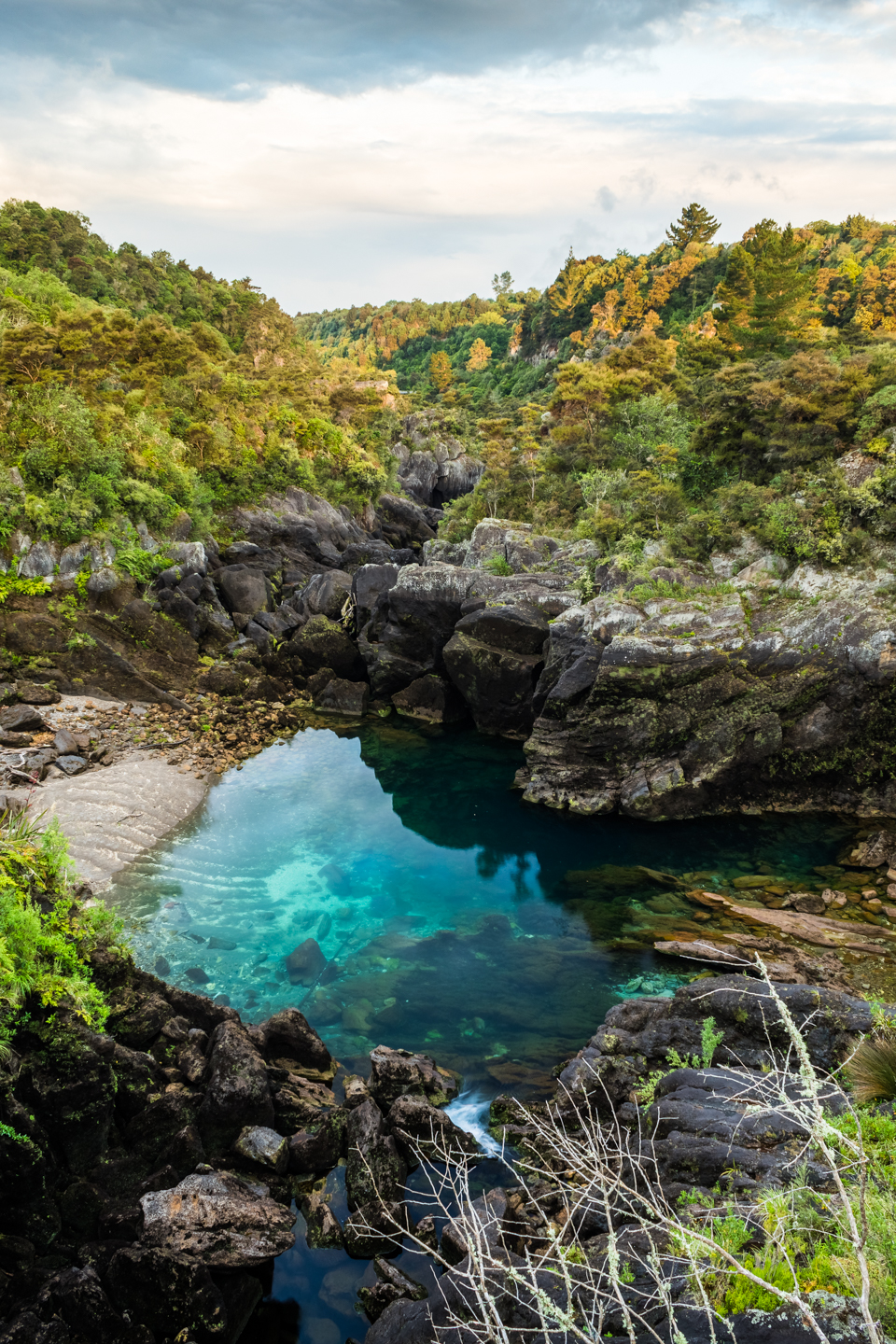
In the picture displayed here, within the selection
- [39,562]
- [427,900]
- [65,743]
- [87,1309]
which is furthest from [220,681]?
[87,1309]

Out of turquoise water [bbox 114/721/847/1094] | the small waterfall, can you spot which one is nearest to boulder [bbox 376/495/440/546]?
turquoise water [bbox 114/721/847/1094]

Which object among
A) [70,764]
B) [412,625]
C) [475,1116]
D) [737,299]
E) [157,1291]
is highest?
[737,299]

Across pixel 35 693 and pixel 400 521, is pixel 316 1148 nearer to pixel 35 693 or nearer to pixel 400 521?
pixel 35 693

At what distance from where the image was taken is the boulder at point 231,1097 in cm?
878

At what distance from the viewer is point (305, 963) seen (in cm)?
1369

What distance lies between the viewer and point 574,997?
12.8 meters

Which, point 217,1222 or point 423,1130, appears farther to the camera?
point 423,1130

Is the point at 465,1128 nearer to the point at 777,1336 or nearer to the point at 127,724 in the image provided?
the point at 777,1336

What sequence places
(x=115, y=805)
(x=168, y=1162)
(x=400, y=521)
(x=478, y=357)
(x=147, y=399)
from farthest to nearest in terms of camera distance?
(x=478, y=357) → (x=400, y=521) → (x=147, y=399) → (x=115, y=805) → (x=168, y=1162)

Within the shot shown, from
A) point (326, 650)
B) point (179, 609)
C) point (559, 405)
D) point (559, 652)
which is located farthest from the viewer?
point (559, 405)

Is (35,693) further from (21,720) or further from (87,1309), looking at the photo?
(87,1309)

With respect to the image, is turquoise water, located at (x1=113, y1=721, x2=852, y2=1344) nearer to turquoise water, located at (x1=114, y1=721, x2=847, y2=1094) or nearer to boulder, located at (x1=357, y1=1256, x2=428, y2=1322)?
turquoise water, located at (x1=114, y1=721, x2=847, y2=1094)

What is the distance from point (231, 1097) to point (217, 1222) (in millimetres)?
1393

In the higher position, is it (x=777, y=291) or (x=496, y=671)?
(x=777, y=291)
